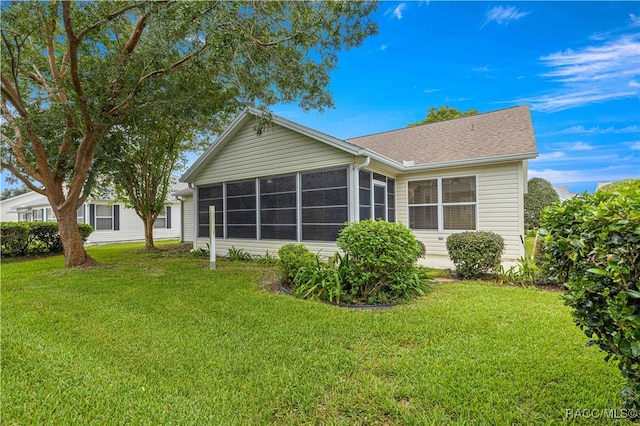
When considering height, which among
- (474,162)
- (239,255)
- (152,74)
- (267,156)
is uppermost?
(152,74)

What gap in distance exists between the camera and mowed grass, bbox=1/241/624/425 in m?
2.28

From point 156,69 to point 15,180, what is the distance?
685 cm

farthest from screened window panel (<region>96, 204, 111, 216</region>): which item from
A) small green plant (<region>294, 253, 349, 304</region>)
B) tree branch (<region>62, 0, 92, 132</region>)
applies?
small green plant (<region>294, 253, 349, 304</region>)

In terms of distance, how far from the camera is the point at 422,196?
10.1 m

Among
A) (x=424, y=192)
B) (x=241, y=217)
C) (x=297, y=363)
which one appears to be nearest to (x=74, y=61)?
(x=241, y=217)

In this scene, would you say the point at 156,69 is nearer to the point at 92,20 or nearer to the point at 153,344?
the point at 92,20

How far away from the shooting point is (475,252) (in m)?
6.54

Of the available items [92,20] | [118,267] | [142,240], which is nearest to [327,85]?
[92,20]

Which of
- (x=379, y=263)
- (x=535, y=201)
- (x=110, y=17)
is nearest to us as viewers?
(x=379, y=263)

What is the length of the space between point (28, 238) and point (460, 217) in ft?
54.5

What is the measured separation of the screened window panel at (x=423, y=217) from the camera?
986 cm

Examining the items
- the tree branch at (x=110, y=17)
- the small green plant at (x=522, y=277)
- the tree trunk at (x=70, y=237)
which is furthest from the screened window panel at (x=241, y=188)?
the small green plant at (x=522, y=277)

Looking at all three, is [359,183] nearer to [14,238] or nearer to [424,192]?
[424,192]

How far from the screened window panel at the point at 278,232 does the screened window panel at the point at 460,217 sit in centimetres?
492
